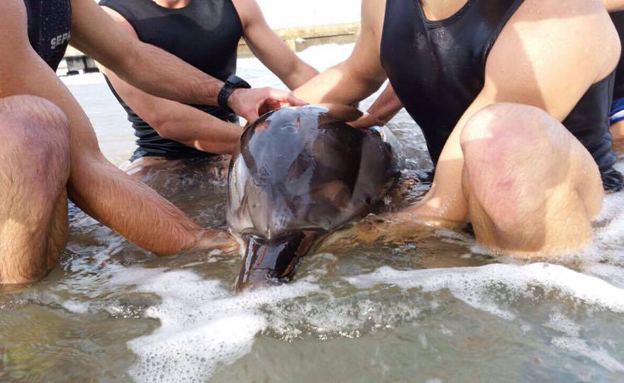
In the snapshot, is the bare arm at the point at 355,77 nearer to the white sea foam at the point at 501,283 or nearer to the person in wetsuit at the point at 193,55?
the person in wetsuit at the point at 193,55

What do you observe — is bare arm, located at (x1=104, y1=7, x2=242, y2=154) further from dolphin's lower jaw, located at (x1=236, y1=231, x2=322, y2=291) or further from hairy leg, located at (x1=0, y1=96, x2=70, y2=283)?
dolphin's lower jaw, located at (x1=236, y1=231, x2=322, y2=291)

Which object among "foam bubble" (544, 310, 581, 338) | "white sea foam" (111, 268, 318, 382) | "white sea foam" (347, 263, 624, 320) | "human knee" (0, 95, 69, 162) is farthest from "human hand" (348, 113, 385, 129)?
"foam bubble" (544, 310, 581, 338)

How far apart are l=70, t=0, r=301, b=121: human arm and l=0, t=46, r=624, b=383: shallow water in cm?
112

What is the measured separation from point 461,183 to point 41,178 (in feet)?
5.18

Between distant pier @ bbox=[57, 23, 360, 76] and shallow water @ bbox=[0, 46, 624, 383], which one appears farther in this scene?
distant pier @ bbox=[57, 23, 360, 76]

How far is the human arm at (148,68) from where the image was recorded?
3199 mm

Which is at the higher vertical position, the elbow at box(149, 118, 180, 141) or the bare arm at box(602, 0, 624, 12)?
the bare arm at box(602, 0, 624, 12)

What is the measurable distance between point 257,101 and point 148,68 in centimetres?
72

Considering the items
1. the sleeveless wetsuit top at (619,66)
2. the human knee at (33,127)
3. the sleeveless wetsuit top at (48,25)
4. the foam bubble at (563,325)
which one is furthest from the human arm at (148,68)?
the sleeveless wetsuit top at (619,66)

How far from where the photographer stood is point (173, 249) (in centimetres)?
262

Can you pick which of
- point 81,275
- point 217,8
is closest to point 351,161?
point 81,275

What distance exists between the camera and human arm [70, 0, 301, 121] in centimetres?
320

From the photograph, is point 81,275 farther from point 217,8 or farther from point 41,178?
point 217,8

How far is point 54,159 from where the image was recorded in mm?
2357
